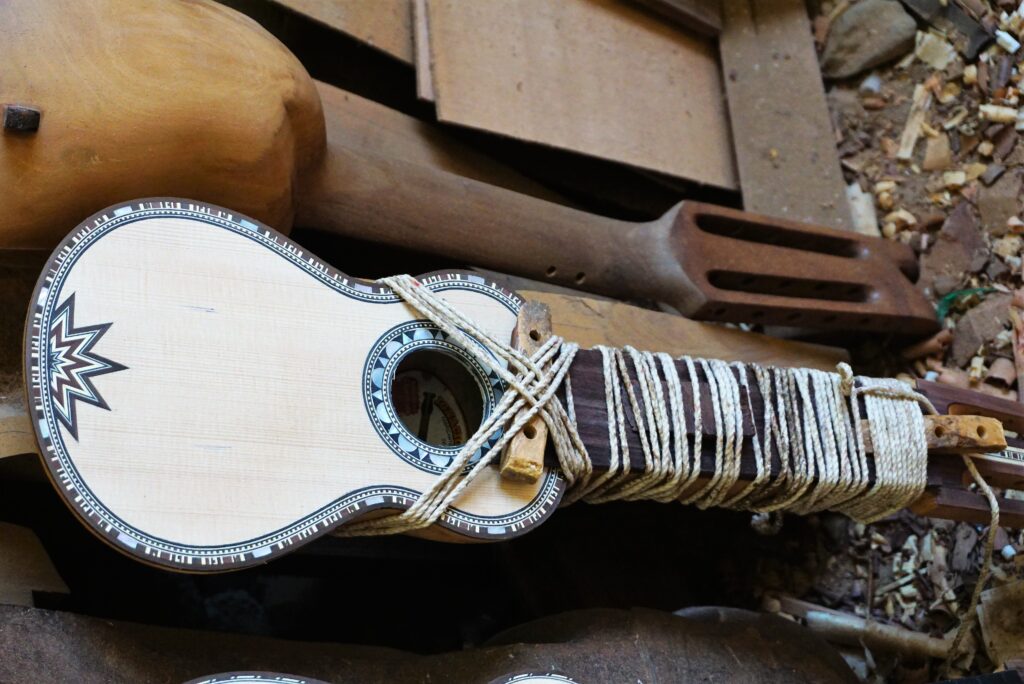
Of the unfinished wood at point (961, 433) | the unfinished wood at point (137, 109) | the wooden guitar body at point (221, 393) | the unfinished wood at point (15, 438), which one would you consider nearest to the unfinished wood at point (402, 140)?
the unfinished wood at point (137, 109)

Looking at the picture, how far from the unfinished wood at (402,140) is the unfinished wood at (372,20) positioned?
0.30ft

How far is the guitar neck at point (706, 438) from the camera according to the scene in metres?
1.25

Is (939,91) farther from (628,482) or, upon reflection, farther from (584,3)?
(628,482)

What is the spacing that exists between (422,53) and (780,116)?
729 millimetres

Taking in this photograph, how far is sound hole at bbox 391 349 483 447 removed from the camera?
132 cm

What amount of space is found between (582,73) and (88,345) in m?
1.08

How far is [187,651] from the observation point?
1.18 metres

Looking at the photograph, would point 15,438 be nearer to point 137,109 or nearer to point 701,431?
point 137,109

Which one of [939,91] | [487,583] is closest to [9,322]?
[487,583]

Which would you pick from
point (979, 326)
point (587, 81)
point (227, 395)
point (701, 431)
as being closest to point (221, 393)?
point (227, 395)

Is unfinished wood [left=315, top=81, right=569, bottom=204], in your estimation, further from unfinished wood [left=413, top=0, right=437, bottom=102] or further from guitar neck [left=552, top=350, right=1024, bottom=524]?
guitar neck [left=552, top=350, right=1024, bottom=524]

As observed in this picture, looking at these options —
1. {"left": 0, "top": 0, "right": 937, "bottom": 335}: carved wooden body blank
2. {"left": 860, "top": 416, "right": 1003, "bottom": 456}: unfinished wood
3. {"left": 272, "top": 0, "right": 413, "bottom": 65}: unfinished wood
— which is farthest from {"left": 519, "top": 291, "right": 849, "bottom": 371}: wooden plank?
{"left": 272, "top": 0, "right": 413, "bottom": 65}: unfinished wood

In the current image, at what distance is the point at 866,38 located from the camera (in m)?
2.04

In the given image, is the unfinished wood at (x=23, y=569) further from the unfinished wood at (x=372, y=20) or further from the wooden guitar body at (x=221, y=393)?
the unfinished wood at (x=372, y=20)
